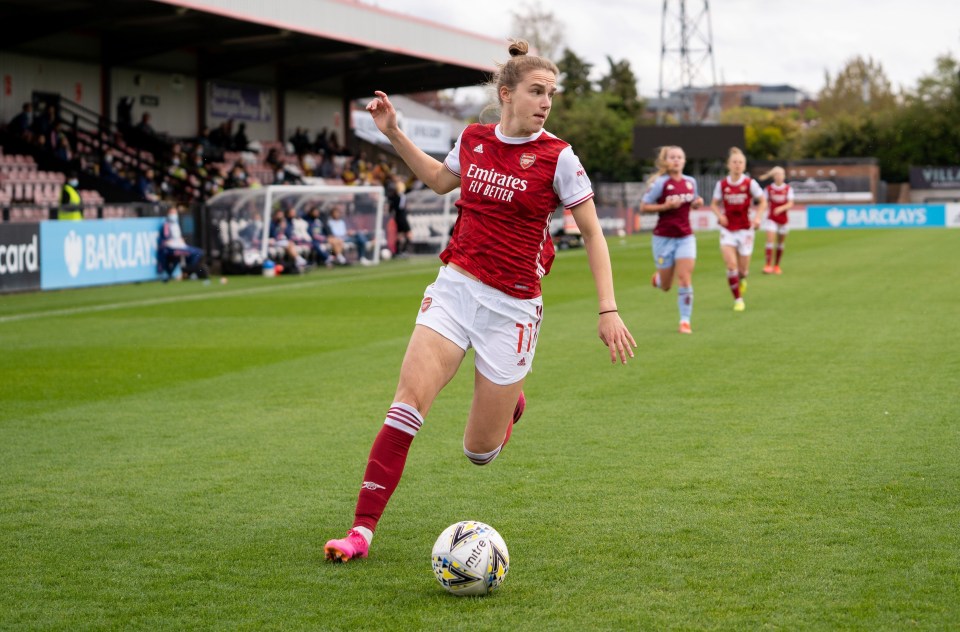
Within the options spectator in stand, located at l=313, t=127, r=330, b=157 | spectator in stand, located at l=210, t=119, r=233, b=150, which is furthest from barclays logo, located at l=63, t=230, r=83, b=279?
spectator in stand, located at l=313, t=127, r=330, b=157

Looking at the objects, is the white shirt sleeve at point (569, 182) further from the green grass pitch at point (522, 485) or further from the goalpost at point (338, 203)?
the goalpost at point (338, 203)

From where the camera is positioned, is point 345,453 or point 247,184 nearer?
point 345,453

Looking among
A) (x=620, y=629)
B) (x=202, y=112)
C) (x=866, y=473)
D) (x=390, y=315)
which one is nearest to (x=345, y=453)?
(x=866, y=473)

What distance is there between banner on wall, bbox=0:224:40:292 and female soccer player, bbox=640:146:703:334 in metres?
12.0

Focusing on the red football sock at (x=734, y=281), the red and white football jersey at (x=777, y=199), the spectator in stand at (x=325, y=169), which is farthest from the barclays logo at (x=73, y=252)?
the spectator in stand at (x=325, y=169)

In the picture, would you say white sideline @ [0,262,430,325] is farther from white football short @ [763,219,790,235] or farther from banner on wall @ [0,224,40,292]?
white football short @ [763,219,790,235]

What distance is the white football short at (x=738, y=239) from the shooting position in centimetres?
1714

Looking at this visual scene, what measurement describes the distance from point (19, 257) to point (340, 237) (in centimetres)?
1063

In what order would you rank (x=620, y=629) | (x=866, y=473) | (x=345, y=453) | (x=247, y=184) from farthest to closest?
1. (x=247, y=184)
2. (x=345, y=453)
3. (x=866, y=473)
4. (x=620, y=629)

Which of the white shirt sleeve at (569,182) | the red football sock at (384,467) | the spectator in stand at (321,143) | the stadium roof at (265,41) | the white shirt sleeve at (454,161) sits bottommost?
the red football sock at (384,467)

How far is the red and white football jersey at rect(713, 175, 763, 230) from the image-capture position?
691 inches

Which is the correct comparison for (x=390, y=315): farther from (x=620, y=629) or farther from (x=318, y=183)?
(x=318, y=183)

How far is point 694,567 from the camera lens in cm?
503

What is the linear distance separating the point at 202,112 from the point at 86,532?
115ft
